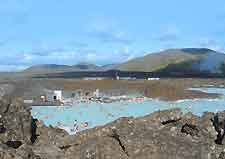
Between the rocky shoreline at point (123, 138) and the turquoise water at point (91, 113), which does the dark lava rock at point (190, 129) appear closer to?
the rocky shoreline at point (123, 138)

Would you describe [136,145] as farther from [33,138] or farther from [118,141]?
[33,138]

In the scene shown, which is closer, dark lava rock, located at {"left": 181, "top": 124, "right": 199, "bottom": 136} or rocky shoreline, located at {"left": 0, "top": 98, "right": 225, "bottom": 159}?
rocky shoreline, located at {"left": 0, "top": 98, "right": 225, "bottom": 159}

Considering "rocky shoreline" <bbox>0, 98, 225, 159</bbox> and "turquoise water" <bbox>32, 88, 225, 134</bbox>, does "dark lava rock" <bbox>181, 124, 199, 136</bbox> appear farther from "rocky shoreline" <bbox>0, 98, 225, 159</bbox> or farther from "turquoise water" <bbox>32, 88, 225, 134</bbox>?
"turquoise water" <bbox>32, 88, 225, 134</bbox>

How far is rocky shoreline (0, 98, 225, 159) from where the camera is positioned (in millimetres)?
11266

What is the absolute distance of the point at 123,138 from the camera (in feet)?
38.9

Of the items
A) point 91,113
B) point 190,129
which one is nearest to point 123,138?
point 190,129

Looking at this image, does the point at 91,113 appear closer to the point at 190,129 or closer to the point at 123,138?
the point at 190,129

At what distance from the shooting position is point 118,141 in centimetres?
1184

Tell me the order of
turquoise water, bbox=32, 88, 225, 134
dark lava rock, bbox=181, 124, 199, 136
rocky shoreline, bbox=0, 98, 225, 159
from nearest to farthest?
rocky shoreline, bbox=0, 98, 225, 159 → dark lava rock, bbox=181, 124, 199, 136 → turquoise water, bbox=32, 88, 225, 134

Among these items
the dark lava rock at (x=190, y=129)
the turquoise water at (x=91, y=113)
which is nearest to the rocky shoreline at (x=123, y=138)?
the dark lava rock at (x=190, y=129)

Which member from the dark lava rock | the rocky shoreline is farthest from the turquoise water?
the dark lava rock

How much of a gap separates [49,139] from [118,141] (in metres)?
2.93

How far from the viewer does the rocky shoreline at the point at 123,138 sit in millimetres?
11266

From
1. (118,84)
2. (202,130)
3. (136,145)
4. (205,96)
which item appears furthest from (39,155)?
(118,84)
